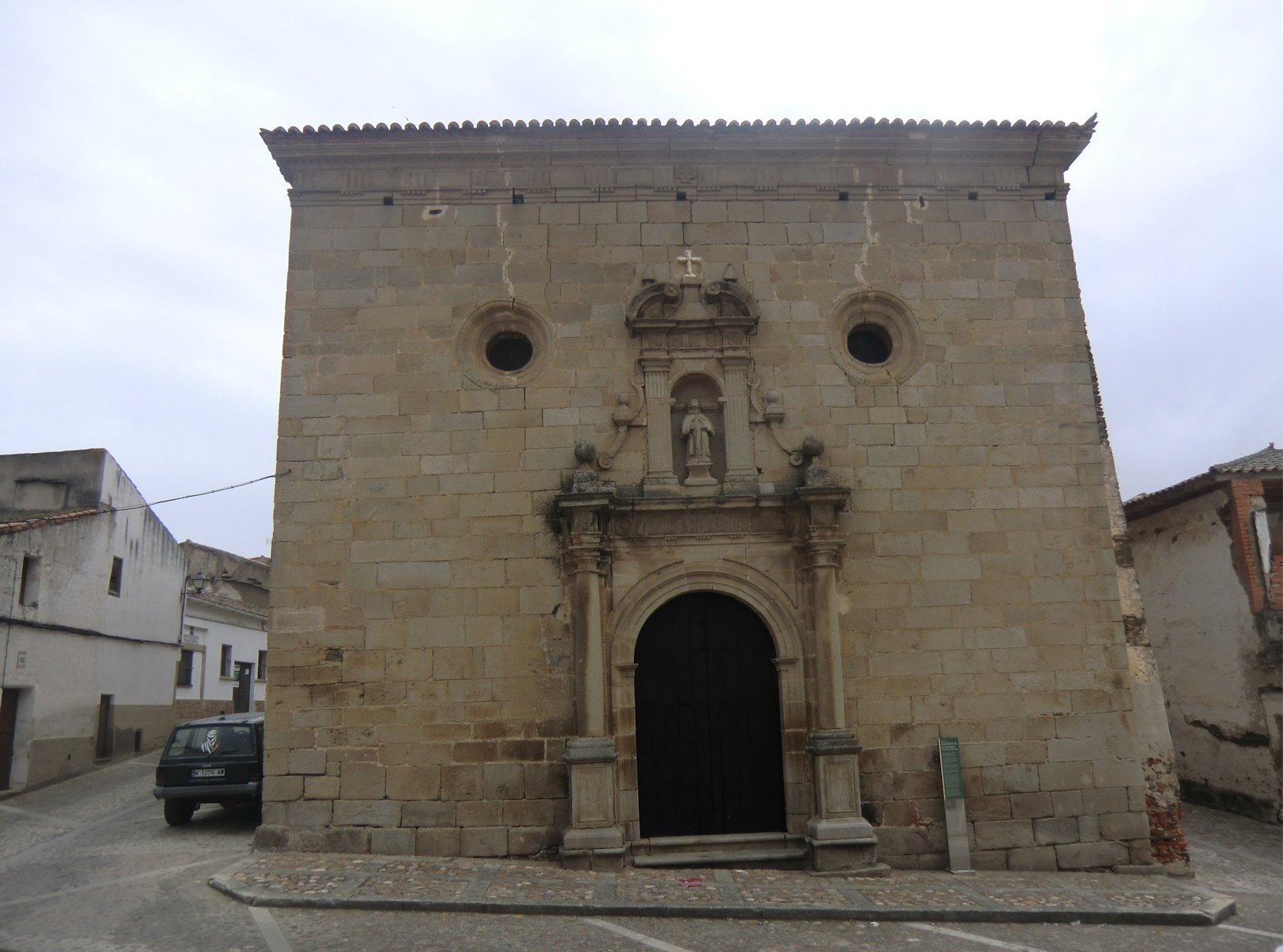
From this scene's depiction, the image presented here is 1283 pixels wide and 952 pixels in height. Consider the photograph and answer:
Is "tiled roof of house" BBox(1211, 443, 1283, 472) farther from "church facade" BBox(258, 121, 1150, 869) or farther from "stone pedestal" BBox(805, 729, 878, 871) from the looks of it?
"stone pedestal" BBox(805, 729, 878, 871)

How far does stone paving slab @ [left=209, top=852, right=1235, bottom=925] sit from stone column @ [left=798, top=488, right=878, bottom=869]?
0.25 m

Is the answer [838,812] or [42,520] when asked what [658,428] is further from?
[42,520]

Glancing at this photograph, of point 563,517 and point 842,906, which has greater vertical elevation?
point 563,517

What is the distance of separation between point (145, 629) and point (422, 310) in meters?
10.9

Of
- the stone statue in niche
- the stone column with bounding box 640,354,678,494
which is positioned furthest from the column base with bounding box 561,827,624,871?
the stone statue in niche

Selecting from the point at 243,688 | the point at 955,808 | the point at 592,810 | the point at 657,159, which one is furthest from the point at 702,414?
the point at 243,688

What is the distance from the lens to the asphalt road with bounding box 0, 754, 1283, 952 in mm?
5926

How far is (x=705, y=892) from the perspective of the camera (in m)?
7.08

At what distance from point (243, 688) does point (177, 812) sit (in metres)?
13.8

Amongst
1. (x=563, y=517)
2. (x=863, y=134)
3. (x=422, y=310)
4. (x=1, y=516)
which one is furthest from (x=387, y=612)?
(x=1, y=516)

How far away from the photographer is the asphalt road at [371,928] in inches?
233

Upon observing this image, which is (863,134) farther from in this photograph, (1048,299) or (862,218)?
(1048,299)

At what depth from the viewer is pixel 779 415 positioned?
28.9 feet

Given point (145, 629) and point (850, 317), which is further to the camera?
point (145, 629)
